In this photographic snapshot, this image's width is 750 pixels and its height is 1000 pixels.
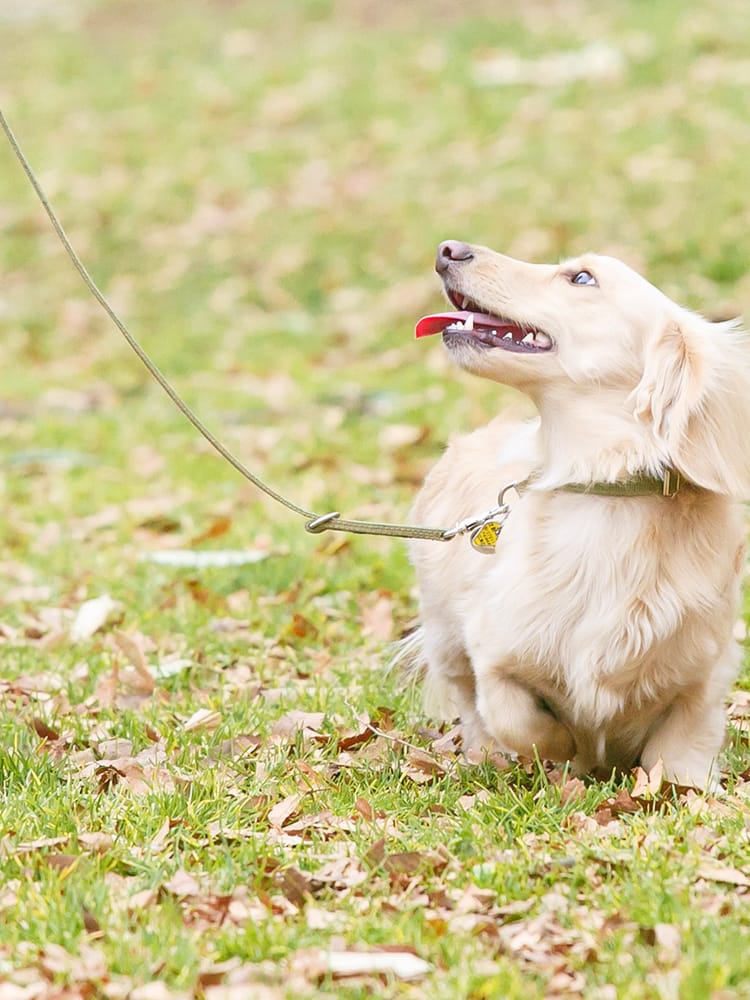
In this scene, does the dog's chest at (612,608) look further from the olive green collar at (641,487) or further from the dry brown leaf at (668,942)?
the dry brown leaf at (668,942)

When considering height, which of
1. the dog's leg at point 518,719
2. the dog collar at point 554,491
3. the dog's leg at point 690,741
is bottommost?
the dog's leg at point 690,741

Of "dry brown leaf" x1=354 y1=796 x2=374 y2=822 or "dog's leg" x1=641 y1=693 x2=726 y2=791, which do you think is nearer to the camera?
"dry brown leaf" x1=354 y1=796 x2=374 y2=822

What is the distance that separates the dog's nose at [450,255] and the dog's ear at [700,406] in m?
0.51

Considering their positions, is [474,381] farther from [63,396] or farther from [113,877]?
[113,877]

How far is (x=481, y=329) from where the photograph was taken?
3568 millimetres

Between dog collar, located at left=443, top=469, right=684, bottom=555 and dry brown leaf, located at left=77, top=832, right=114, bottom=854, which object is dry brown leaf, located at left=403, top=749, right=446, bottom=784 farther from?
dry brown leaf, located at left=77, top=832, right=114, bottom=854

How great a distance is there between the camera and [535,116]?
1170cm

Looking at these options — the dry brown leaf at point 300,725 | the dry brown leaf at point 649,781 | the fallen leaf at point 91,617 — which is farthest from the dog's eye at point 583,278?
the fallen leaf at point 91,617

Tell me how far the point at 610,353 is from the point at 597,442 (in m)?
0.21

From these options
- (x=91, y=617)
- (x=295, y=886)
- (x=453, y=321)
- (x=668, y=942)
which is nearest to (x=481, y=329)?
(x=453, y=321)

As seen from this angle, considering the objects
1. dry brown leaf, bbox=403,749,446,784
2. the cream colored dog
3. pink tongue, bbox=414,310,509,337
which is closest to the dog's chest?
the cream colored dog

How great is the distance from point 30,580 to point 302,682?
166cm

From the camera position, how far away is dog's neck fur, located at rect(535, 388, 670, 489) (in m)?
3.38

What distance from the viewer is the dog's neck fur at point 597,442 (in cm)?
338
